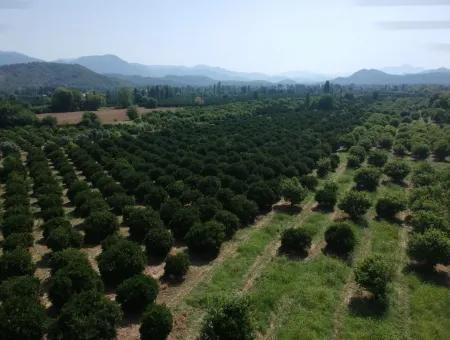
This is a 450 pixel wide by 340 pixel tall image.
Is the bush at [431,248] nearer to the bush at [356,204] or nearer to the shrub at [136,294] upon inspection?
the bush at [356,204]

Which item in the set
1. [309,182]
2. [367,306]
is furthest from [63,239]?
[309,182]

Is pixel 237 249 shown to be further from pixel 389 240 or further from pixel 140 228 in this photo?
pixel 389 240

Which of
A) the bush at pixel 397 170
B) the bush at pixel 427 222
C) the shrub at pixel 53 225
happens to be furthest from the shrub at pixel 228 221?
the bush at pixel 397 170

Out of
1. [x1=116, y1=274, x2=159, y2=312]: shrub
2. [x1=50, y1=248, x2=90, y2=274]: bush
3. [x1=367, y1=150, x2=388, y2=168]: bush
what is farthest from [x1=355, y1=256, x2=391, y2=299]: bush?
[x1=367, y1=150, x2=388, y2=168]: bush

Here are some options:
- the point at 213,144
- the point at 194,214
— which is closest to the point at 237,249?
the point at 194,214

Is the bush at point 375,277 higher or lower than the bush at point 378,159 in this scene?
higher

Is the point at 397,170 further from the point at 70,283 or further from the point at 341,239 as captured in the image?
the point at 70,283
